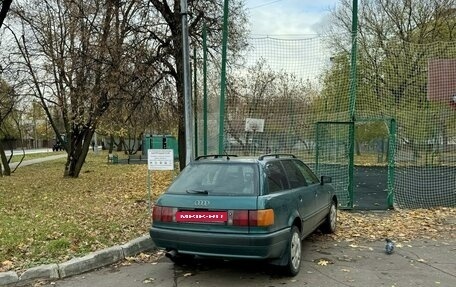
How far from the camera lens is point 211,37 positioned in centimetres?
1361

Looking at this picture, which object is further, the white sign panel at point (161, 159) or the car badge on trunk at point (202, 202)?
the white sign panel at point (161, 159)

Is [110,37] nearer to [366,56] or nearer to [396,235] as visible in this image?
[366,56]

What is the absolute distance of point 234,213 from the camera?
191 inches

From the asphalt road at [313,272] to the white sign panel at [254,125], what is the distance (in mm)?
4717

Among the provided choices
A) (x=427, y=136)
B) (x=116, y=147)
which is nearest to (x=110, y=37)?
(x=427, y=136)

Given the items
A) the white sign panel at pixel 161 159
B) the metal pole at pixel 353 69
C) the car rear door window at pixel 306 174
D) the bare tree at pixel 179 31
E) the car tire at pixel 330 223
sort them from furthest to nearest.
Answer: the bare tree at pixel 179 31, the metal pole at pixel 353 69, the white sign panel at pixel 161 159, the car tire at pixel 330 223, the car rear door window at pixel 306 174

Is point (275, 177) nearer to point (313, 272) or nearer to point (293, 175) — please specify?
point (293, 175)

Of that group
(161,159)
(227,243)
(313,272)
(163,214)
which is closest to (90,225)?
(161,159)

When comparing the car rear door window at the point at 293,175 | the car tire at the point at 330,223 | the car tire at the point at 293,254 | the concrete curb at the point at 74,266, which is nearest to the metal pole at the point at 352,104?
the car tire at the point at 330,223

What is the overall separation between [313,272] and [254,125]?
5734mm

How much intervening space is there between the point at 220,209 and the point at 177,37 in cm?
935

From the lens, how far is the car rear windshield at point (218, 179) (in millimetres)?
5113

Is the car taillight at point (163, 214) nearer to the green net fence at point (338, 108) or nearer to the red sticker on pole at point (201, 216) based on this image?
the red sticker on pole at point (201, 216)

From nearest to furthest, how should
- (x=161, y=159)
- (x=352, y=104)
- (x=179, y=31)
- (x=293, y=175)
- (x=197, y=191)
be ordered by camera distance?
(x=197, y=191) → (x=293, y=175) → (x=161, y=159) → (x=352, y=104) → (x=179, y=31)
